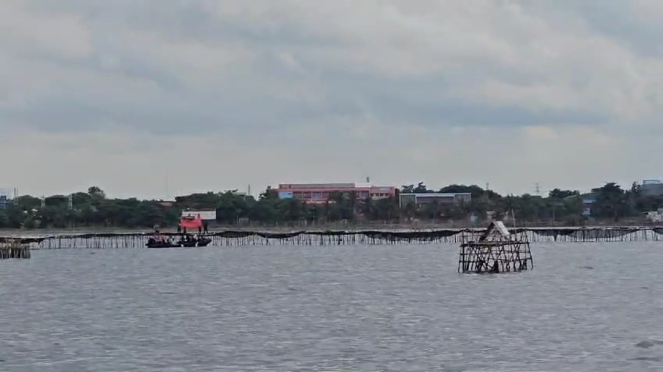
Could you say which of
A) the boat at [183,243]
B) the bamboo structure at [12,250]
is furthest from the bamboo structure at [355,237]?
the bamboo structure at [12,250]

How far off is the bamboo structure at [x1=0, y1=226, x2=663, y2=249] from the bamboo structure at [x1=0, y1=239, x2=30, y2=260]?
3036 cm

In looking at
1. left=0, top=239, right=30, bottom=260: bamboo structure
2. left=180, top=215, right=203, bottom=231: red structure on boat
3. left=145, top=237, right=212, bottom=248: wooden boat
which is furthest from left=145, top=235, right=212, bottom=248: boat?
left=0, top=239, right=30, bottom=260: bamboo structure

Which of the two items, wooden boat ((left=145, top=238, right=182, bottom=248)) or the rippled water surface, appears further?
wooden boat ((left=145, top=238, right=182, bottom=248))

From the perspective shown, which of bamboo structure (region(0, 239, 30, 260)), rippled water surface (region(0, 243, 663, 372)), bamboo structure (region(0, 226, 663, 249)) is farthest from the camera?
bamboo structure (region(0, 226, 663, 249))

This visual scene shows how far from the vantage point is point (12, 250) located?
11669cm

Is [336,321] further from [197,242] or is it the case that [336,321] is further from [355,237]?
[355,237]

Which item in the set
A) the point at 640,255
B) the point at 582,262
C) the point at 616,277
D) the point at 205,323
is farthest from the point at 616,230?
the point at 205,323

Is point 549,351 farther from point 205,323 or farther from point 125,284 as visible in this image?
point 125,284

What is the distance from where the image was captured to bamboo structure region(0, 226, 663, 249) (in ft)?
497

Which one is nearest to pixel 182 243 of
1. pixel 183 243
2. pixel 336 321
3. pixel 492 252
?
pixel 183 243

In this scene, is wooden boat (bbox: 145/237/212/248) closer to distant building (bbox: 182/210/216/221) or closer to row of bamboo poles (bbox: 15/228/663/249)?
row of bamboo poles (bbox: 15/228/663/249)

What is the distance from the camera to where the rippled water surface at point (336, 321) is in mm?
36656

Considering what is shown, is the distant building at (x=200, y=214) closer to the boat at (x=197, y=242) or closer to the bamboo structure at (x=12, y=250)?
the boat at (x=197, y=242)

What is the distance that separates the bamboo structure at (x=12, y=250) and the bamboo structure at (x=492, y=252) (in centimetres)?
5032
